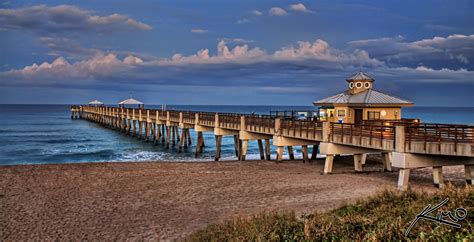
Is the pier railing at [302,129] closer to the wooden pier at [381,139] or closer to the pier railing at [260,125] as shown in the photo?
the wooden pier at [381,139]

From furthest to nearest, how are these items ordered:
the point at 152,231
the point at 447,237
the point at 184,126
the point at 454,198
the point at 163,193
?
1. the point at 184,126
2. the point at 163,193
3. the point at 152,231
4. the point at 454,198
5. the point at 447,237

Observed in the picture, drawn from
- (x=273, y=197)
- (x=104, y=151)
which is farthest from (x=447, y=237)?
(x=104, y=151)

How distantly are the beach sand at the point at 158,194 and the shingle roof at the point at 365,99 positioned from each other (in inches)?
146

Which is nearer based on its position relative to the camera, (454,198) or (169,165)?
(454,198)

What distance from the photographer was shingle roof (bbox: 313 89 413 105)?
2419cm

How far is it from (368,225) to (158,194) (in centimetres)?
1058

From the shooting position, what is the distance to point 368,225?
845 cm

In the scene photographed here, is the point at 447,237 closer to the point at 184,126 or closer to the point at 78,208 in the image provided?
the point at 78,208

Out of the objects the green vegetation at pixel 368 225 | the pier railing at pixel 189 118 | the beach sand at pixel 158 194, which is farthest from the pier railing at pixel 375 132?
the green vegetation at pixel 368 225

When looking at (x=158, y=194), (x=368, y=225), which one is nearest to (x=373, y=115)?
(x=158, y=194)

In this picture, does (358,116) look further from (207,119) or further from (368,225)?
(368,225)

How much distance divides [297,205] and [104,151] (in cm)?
3211

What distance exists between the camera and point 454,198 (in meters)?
9.27

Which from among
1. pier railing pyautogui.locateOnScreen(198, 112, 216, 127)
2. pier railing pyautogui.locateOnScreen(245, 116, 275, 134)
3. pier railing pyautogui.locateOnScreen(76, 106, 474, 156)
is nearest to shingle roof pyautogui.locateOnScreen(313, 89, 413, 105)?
pier railing pyautogui.locateOnScreen(76, 106, 474, 156)
